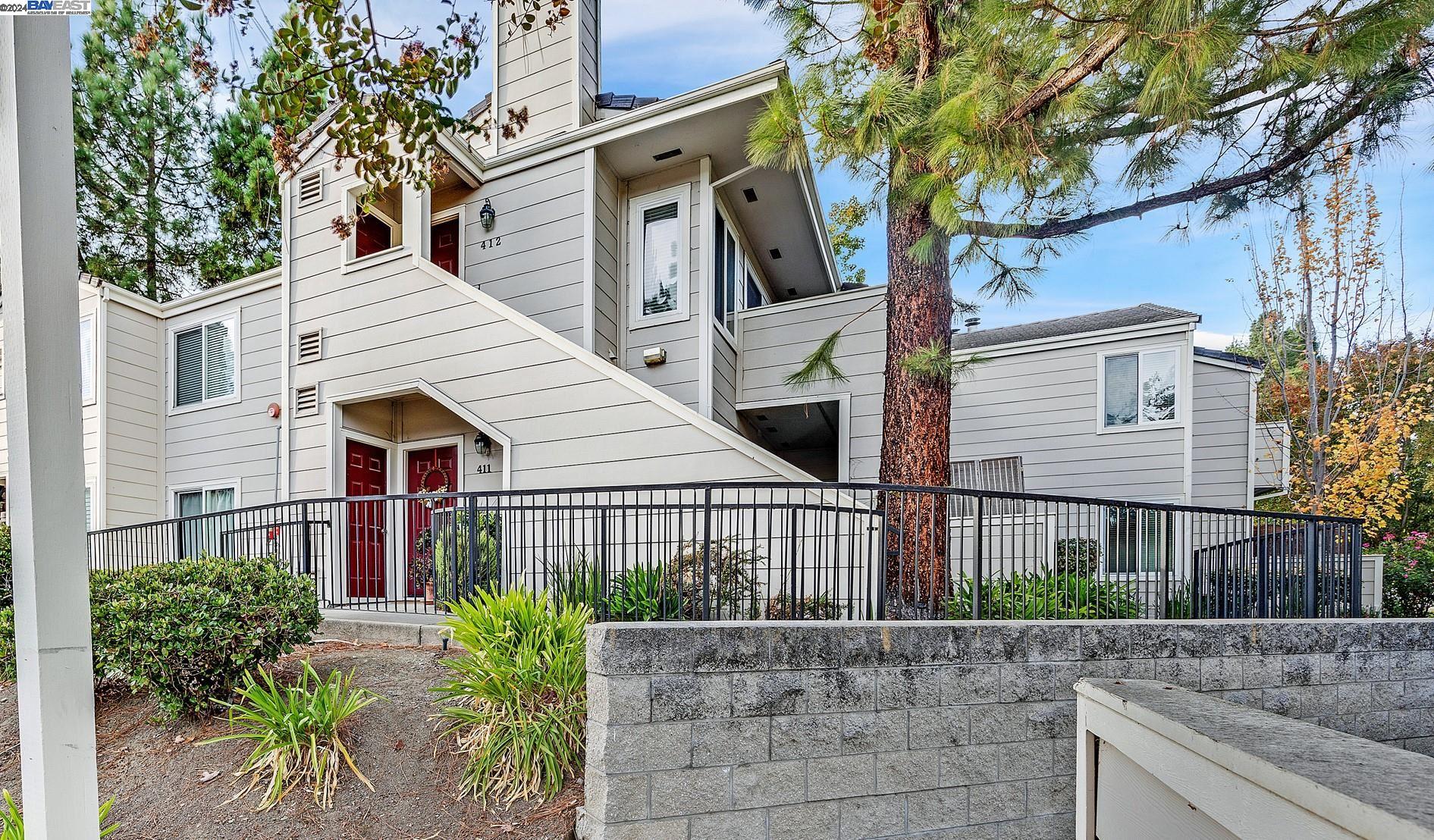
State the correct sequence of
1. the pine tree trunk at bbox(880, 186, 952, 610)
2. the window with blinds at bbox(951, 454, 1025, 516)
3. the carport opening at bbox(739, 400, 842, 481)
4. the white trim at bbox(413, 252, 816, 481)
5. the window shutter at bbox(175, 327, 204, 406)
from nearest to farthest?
the pine tree trunk at bbox(880, 186, 952, 610) < the white trim at bbox(413, 252, 816, 481) < the carport opening at bbox(739, 400, 842, 481) < the window with blinds at bbox(951, 454, 1025, 516) < the window shutter at bbox(175, 327, 204, 406)

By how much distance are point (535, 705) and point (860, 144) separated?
12.7 ft

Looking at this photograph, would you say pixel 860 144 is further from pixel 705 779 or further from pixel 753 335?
pixel 753 335

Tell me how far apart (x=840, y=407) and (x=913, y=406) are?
3.41 meters

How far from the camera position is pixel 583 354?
22.2 ft

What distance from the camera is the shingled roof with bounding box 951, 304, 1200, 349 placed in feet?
32.6

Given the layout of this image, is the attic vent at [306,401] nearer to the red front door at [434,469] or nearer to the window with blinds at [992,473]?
the red front door at [434,469]

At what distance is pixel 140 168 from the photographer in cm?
1377

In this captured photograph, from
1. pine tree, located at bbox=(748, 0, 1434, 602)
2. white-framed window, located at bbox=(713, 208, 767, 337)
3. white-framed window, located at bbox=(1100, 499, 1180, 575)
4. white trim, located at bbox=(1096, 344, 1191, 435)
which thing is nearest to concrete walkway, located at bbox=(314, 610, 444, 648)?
pine tree, located at bbox=(748, 0, 1434, 602)

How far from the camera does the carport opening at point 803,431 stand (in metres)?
9.31

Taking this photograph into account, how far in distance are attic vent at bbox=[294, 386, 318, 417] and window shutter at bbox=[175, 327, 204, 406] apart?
3.55m

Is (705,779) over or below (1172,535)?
below

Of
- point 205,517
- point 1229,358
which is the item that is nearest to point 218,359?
point 205,517

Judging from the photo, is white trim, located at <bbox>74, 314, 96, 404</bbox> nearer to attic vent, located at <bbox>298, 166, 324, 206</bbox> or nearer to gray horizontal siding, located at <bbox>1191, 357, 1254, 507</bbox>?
attic vent, located at <bbox>298, 166, 324, 206</bbox>

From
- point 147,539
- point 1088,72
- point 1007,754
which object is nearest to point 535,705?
point 1007,754
